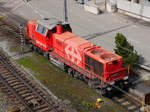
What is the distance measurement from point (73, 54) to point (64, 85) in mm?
2605

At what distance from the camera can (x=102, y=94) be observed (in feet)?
68.3

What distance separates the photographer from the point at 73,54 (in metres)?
22.6

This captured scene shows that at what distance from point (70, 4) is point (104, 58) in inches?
1027

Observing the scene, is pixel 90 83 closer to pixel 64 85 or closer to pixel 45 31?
pixel 64 85

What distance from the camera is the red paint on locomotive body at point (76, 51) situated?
20156mm

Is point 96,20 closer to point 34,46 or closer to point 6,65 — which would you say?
point 34,46

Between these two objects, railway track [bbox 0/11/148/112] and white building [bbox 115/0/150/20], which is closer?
railway track [bbox 0/11/148/112]

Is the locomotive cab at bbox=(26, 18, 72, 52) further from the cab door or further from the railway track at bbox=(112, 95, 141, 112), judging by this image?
the railway track at bbox=(112, 95, 141, 112)

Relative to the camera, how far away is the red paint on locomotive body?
20.2m

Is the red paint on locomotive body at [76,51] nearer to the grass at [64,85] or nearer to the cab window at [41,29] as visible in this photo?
the cab window at [41,29]

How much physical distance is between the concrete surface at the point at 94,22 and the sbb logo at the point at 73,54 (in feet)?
23.4

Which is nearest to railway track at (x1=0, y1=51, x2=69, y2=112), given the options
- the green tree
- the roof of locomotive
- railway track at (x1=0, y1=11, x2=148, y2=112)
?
railway track at (x1=0, y1=11, x2=148, y2=112)

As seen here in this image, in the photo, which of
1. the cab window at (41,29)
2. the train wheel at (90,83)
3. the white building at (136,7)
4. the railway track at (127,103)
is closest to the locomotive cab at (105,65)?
the train wheel at (90,83)

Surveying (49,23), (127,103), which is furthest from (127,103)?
(49,23)
